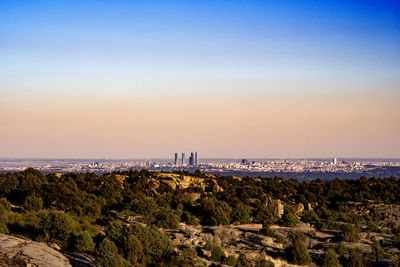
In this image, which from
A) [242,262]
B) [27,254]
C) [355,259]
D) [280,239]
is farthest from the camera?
[280,239]

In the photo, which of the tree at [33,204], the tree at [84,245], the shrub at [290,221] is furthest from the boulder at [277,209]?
the tree at [84,245]

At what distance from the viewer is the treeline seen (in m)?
26.5

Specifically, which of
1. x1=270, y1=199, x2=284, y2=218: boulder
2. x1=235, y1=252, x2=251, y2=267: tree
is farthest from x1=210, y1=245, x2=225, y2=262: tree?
x1=270, y1=199, x2=284, y2=218: boulder

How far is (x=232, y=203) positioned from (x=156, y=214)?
624 inches

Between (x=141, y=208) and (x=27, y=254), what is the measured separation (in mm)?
24039

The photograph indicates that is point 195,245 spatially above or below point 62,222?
below

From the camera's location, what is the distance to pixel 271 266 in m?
28.0

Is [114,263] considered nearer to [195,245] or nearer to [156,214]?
[195,245]

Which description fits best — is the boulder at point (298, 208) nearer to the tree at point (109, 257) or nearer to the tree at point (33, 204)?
the tree at point (33, 204)

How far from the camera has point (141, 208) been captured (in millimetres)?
44781

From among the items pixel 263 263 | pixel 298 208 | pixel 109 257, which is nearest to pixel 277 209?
pixel 298 208

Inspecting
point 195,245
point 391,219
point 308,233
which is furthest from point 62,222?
point 391,219

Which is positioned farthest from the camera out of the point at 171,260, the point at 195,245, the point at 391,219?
the point at 391,219

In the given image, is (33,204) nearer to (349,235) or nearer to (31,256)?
(31,256)
